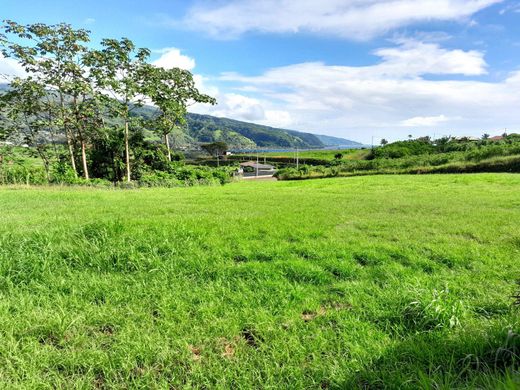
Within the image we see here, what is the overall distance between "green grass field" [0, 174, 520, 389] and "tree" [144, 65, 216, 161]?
74.5 ft

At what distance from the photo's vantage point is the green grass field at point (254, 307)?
2676 millimetres

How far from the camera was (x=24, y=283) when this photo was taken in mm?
4441

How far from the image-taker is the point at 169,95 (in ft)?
102

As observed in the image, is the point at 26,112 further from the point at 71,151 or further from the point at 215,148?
the point at 215,148

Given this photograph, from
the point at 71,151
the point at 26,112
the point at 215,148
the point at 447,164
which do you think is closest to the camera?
the point at 26,112

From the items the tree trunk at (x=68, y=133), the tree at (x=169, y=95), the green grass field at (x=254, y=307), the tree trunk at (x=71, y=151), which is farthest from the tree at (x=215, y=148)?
the green grass field at (x=254, y=307)

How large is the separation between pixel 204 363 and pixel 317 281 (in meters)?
2.28

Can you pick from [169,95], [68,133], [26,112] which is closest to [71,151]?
[68,133]

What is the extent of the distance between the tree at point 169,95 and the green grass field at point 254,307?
74.5 ft

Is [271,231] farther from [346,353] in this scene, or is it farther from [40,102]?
[40,102]

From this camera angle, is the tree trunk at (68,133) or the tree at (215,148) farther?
the tree at (215,148)

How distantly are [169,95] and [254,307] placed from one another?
30.7 m

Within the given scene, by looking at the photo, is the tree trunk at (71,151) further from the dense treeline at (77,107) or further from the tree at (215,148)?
the tree at (215,148)

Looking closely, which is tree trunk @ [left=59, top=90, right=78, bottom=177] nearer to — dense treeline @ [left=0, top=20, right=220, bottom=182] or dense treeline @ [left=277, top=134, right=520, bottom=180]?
dense treeline @ [left=0, top=20, right=220, bottom=182]
